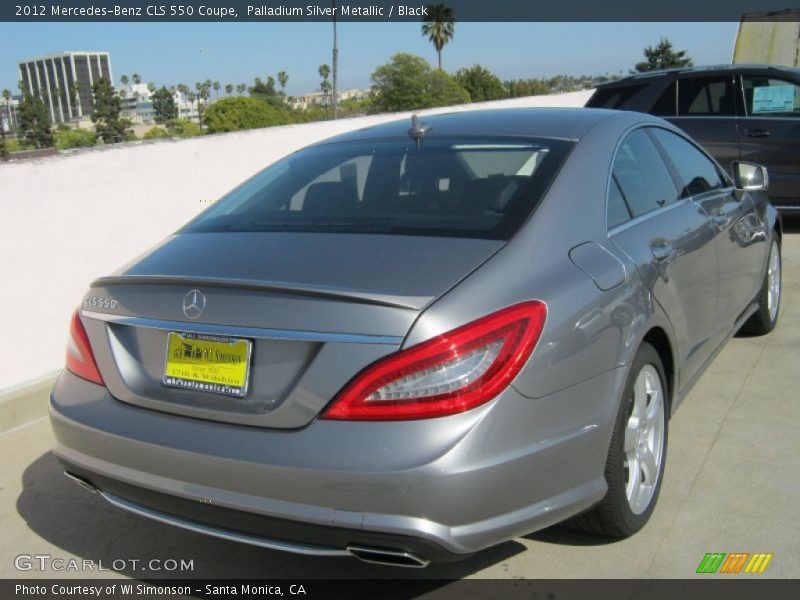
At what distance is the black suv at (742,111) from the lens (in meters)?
8.35

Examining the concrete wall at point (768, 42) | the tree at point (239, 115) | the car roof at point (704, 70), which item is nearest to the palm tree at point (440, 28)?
the tree at point (239, 115)

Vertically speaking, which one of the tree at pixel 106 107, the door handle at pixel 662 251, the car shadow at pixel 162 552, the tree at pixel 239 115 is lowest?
the tree at pixel 106 107

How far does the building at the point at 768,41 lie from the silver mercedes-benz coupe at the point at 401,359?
1999 cm

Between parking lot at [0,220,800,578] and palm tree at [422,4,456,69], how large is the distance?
72446mm

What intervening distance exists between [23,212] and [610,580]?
12.5 ft

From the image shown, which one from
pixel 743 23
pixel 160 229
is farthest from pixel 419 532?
pixel 743 23

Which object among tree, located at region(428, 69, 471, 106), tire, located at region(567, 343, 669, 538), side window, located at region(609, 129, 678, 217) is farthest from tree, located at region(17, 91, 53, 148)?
tire, located at region(567, 343, 669, 538)

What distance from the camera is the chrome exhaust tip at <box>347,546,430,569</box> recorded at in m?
2.19

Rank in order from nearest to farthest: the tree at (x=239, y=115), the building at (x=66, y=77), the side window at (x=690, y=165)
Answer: the side window at (x=690, y=165), the tree at (x=239, y=115), the building at (x=66, y=77)

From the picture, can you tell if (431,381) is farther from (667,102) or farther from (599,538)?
(667,102)

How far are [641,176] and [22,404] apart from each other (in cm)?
351

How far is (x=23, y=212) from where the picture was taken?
184 inches

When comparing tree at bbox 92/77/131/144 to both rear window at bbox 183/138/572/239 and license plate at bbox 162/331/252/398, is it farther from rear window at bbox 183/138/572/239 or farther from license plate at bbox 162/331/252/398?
license plate at bbox 162/331/252/398

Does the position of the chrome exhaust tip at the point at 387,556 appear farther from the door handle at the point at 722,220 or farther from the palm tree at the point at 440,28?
the palm tree at the point at 440,28
